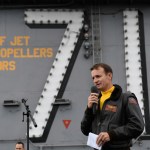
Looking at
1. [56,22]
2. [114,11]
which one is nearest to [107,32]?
[114,11]

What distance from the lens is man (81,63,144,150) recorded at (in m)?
2.62

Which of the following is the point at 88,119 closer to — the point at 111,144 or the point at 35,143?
the point at 111,144

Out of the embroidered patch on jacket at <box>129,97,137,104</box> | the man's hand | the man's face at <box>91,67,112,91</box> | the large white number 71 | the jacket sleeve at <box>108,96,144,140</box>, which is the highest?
the large white number 71

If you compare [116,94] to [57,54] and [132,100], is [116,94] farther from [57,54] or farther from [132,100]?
[57,54]

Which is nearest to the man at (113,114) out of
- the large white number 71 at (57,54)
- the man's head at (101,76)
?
the man's head at (101,76)

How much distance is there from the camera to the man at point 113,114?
2.62 meters

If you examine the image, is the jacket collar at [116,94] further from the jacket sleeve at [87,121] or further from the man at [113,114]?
the jacket sleeve at [87,121]

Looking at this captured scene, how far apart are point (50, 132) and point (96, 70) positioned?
A: 16.2 feet

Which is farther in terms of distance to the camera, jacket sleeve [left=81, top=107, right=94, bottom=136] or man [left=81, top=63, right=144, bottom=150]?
jacket sleeve [left=81, top=107, right=94, bottom=136]

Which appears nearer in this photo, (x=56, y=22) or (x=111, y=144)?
(x=111, y=144)

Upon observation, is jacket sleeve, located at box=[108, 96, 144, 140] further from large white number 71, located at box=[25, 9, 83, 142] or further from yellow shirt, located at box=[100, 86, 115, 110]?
large white number 71, located at box=[25, 9, 83, 142]

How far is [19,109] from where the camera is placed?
747 cm

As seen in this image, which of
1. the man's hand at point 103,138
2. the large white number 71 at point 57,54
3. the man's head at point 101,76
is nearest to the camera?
the man's hand at point 103,138

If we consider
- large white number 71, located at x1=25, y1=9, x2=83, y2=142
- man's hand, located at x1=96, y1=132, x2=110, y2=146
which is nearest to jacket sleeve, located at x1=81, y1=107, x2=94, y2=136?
man's hand, located at x1=96, y1=132, x2=110, y2=146
